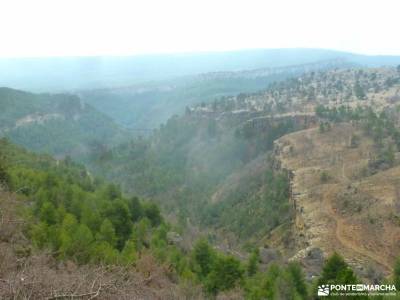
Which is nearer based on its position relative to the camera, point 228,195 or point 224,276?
point 224,276

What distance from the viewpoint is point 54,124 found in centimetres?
12594

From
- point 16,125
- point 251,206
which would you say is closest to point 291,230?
point 251,206

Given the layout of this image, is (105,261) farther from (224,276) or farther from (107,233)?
(107,233)

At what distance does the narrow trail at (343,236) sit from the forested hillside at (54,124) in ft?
237

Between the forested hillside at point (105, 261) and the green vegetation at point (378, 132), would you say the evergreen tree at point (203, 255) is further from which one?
the green vegetation at point (378, 132)

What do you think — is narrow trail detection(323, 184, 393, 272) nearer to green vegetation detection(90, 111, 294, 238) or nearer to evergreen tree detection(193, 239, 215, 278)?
green vegetation detection(90, 111, 294, 238)

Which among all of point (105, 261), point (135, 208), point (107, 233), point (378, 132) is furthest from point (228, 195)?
point (105, 261)

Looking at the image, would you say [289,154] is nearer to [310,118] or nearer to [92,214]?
[310,118]

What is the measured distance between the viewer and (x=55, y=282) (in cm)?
834

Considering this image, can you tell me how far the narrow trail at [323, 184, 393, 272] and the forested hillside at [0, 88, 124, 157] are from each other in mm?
72140

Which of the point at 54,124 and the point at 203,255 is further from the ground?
the point at 203,255

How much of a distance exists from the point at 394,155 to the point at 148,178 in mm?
43124

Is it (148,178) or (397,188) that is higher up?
(397,188)

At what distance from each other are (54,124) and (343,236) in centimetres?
10586
